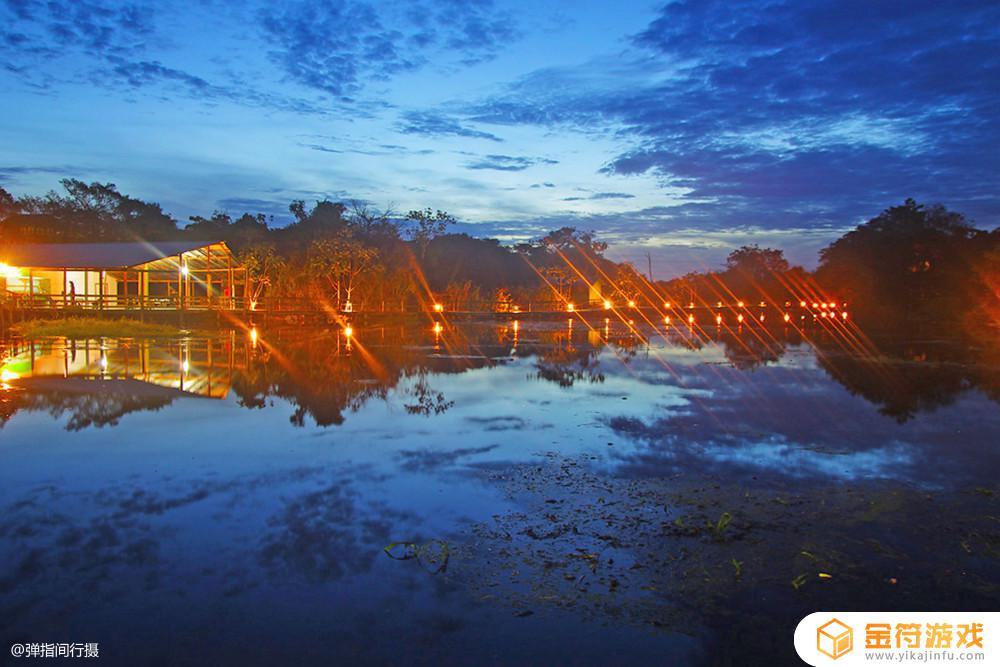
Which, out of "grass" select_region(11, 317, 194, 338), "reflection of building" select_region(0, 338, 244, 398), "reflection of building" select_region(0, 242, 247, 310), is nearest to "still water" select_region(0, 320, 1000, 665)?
"reflection of building" select_region(0, 338, 244, 398)

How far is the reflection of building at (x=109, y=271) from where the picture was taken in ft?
129

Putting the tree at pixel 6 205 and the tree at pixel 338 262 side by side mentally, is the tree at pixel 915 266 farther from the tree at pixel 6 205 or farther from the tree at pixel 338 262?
the tree at pixel 6 205

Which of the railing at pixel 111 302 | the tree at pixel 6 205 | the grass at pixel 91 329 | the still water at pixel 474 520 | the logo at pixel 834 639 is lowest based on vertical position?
the logo at pixel 834 639

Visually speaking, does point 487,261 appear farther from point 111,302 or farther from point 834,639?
point 834,639

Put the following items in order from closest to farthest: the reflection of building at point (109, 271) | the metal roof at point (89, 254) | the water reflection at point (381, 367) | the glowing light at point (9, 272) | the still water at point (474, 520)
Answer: the still water at point (474, 520), the water reflection at point (381, 367), the reflection of building at point (109, 271), the glowing light at point (9, 272), the metal roof at point (89, 254)

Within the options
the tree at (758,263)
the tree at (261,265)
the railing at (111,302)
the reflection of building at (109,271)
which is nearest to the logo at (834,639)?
the railing at (111,302)

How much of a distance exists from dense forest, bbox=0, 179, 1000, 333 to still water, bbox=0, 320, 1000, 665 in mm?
34240

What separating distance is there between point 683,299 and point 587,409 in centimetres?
8302

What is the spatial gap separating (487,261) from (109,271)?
52846mm

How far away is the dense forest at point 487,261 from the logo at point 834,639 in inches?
1706

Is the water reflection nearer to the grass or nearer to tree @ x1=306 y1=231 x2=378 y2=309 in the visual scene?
the grass

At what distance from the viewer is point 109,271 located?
42.7 meters

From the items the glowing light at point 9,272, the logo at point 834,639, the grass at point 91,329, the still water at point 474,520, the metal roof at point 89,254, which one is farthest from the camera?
the metal roof at point 89,254

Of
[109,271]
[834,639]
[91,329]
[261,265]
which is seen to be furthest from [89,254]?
[834,639]
